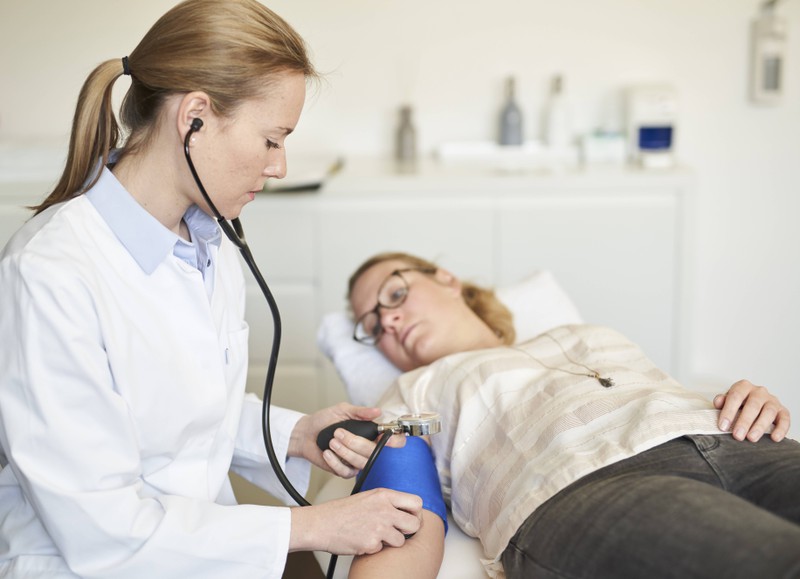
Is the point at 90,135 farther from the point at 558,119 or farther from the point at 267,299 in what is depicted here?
the point at 558,119

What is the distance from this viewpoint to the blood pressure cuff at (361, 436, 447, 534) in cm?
141

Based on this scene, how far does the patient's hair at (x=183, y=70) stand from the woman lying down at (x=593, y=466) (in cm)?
55

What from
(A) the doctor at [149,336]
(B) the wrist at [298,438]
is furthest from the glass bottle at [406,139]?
(A) the doctor at [149,336]

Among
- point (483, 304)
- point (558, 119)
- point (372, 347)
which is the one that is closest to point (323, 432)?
point (372, 347)

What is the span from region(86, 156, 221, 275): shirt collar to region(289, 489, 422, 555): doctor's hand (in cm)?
40

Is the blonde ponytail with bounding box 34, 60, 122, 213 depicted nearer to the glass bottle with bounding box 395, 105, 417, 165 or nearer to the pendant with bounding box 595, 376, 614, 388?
the pendant with bounding box 595, 376, 614, 388

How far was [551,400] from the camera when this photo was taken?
149cm

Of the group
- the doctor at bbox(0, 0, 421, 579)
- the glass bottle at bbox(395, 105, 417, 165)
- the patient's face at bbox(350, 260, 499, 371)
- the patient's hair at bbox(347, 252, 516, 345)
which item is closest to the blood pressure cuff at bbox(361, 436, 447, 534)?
the doctor at bbox(0, 0, 421, 579)

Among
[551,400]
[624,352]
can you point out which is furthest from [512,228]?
[551,400]

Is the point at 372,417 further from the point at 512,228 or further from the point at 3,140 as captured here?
the point at 3,140

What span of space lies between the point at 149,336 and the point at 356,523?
0.37 metres

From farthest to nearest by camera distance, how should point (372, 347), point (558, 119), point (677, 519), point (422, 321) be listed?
point (558, 119) < point (372, 347) < point (422, 321) < point (677, 519)

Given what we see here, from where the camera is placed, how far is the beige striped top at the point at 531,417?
4.43ft

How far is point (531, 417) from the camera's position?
4.85ft
